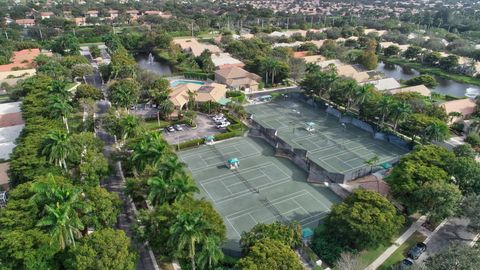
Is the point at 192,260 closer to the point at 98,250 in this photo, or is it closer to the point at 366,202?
the point at 98,250

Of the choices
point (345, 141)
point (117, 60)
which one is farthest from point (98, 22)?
point (345, 141)

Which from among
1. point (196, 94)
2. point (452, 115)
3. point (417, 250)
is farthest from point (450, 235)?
point (196, 94)

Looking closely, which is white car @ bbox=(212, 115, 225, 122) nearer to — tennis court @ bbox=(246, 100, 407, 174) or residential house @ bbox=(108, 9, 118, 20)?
tennis court @ bbox=(246, 100, 407, 174)

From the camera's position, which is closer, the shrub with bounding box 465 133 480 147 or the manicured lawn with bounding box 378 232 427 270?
the manicured lawn with bounding box 378 232 427 270

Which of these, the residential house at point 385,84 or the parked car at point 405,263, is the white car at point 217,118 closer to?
the parked car at point 405,263

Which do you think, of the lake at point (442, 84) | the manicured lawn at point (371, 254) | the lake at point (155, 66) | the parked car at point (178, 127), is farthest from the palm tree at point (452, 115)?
the lake at point (155, 66)

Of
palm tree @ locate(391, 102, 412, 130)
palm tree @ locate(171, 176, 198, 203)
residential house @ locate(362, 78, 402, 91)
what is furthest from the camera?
residential house @ locate(362, 78, 402, 91)

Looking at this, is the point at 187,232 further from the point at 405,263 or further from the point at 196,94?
the point at 196,94

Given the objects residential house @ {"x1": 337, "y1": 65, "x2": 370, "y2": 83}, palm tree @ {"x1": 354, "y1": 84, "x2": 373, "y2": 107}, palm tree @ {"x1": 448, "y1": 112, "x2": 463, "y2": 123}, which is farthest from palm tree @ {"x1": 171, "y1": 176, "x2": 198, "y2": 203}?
residential house @ {"x1": 337, "y1": 65, "x2": 370, "y2": 83}
